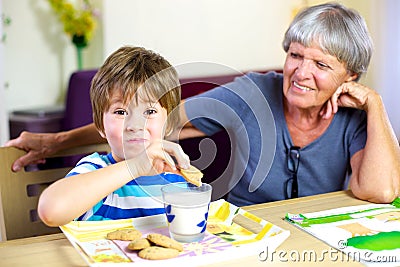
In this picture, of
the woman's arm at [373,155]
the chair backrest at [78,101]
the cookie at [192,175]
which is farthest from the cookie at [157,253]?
the chair backrest at [78,101]

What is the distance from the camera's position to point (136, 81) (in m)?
1.28

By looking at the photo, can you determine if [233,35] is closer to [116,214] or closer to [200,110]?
[200,110]

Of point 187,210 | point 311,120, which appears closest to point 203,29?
point 311,120

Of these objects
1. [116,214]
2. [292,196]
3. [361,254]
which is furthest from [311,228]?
[292,196]

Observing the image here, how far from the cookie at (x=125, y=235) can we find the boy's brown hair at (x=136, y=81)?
7.9 inches

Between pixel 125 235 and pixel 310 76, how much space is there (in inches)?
30.6

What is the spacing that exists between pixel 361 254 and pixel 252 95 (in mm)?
636

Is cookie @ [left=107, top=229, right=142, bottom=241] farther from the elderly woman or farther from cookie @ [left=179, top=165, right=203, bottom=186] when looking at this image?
the elderly woman

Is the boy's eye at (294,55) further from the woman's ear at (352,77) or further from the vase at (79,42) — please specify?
the vase at (79,42)

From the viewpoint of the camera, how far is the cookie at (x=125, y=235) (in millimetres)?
1129

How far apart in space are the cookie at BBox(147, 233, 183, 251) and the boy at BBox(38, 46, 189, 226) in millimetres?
129

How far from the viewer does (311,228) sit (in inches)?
49.0

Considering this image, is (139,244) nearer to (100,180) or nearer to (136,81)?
(100,180)

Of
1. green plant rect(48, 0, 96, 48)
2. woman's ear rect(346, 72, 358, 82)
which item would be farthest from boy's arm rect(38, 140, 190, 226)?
green plant rect(48, 0, 96, 48)
